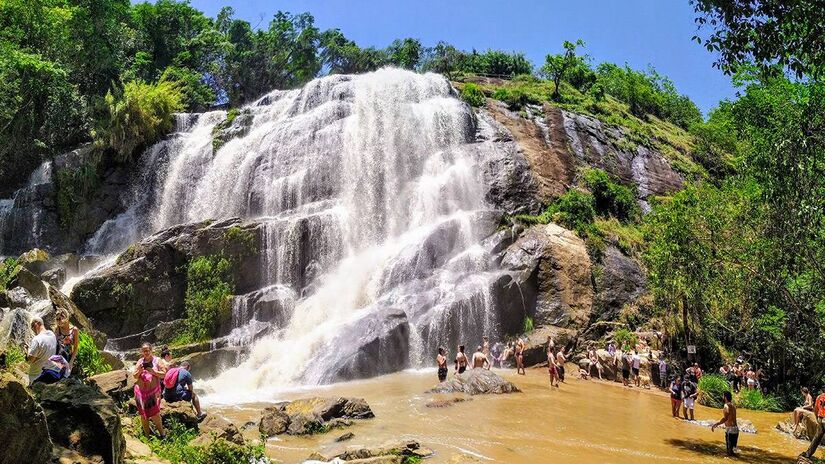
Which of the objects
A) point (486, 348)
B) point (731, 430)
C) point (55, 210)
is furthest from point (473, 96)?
point (731, 430)

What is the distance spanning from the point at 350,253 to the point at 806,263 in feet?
61.8

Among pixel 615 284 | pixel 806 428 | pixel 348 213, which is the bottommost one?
pixel 806 428

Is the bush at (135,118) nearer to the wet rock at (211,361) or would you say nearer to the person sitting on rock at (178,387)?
the wet rock at (211,361)

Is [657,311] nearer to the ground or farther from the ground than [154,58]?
nearer to the ground

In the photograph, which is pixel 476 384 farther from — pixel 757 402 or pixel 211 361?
pixel 757 402

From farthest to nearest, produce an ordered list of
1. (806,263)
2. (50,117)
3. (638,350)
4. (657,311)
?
(50,117), (657,311), (638,350), (806,263)

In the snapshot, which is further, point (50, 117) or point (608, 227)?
point (50, 117)

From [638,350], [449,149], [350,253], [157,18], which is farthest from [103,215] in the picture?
[638,350]

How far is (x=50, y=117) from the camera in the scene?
37.2 metres

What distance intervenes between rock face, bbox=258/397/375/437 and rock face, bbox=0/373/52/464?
23.1 ft

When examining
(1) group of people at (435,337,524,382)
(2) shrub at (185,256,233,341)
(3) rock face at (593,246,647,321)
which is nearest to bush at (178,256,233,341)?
(2) shrub at (185,256,233,341)

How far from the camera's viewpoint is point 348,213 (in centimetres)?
2997

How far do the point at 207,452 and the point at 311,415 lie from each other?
4.65 m

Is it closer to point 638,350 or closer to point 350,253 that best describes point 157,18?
point 350,253
